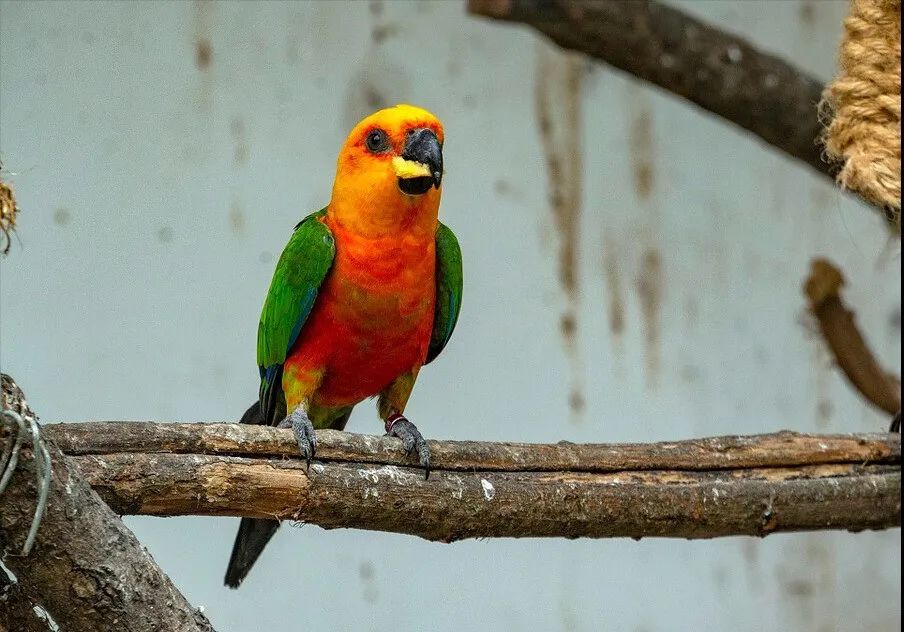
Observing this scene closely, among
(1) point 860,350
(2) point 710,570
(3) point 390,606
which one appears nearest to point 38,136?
(3) point 390,606

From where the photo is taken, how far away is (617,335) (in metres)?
3.23

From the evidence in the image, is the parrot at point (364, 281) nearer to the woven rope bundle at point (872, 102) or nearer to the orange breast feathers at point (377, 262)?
the orange breast feathers at point (377, 262)

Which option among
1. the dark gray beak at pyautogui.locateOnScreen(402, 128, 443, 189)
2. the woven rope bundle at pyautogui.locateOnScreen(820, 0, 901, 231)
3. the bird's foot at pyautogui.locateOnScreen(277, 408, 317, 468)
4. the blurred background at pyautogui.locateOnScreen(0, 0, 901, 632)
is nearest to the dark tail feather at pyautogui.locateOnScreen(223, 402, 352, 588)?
the bird's foot at pyautogui.locateOnScreen(277, 408, 317, 468)

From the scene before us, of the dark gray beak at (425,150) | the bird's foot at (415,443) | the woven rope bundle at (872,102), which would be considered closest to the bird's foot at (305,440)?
the bird's foot at (415,443)

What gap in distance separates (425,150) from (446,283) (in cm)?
35

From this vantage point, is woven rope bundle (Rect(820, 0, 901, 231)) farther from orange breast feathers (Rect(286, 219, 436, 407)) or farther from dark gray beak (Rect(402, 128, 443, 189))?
orange breast feathers (Rect(286, 219, 436, 407))

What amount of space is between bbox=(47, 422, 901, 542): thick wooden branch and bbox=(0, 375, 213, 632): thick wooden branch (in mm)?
147

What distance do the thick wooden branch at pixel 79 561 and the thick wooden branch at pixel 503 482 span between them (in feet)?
0.48

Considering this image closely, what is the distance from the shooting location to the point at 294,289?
2.02m

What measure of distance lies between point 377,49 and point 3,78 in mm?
955

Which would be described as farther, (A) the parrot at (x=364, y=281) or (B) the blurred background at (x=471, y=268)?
(B) the blurred background at (x=471, y=268)

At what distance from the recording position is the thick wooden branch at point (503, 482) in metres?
1.46

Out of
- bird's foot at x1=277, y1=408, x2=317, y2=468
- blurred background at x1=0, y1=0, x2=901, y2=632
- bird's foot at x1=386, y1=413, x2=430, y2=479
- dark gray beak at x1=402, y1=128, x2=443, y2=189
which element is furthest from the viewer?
blurred background at x1=0, y1=0, x2=901, y2=632

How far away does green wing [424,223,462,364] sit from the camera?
83.6 inches
